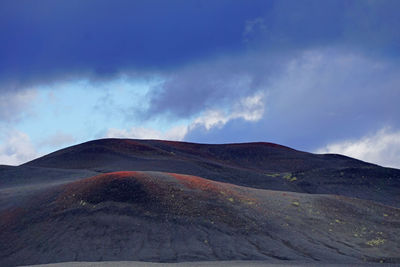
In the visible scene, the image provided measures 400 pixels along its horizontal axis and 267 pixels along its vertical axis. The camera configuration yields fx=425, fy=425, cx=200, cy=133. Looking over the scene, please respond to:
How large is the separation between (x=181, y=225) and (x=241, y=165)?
134ft

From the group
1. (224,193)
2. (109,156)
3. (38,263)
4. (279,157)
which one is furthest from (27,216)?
(279,157)

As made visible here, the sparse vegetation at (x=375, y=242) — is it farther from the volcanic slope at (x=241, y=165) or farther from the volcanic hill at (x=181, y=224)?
the volcanic slope at (x=241, y=165)

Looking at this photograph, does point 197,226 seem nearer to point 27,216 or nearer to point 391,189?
point 27,216

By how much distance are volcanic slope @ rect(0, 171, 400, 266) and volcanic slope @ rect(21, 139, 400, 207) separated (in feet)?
48.8

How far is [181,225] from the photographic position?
24500 millimetres

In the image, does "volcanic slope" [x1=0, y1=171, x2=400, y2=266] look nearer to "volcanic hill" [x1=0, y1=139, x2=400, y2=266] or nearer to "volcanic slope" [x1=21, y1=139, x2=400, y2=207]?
"volcanic hill" [x1=0, y1=139, x2=400, y2=266]

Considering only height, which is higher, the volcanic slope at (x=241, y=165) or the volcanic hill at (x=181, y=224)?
the volcanic slope at (x=241, y=165)

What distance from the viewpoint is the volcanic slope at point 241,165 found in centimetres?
4794

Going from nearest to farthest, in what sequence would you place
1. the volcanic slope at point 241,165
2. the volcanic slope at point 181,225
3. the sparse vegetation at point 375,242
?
the volcanic slope at point 181,225
the sparse vegetation at point 375,242
the volcanic slope at point 241,165

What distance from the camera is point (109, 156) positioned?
56.7 meters

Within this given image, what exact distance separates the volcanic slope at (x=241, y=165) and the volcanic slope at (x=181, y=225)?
48.8 feet

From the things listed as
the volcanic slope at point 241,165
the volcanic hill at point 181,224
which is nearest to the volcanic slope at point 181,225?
the volcanic hill at point 181,224

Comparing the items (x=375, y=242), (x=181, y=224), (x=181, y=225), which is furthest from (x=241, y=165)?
(x=181, y=225)

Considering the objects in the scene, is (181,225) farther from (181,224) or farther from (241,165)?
(241,165)
